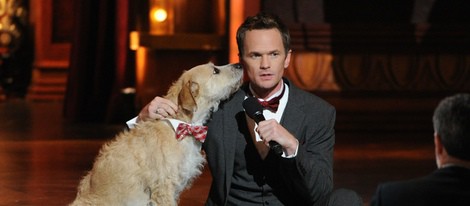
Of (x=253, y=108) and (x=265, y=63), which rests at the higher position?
(x=265, y=63)

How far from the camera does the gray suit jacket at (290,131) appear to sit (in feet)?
17.1

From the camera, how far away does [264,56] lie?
517 cm

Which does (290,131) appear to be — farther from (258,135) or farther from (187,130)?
(187,130)

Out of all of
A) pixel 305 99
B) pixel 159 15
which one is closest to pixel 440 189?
pixel 305 99

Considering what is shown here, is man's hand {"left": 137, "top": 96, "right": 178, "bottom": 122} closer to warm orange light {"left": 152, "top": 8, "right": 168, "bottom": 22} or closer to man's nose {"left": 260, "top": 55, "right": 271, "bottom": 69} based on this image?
man's nose {"left": 260, "top": 55, "right": 271, "bottom": 69}

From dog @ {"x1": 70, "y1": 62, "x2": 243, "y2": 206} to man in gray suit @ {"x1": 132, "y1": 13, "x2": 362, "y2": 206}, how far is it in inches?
2.8

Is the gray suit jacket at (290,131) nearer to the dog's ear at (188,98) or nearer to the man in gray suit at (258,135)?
the man in gray suit at (258,135)

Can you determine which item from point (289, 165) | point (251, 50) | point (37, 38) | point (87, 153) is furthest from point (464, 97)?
point (37, 38)

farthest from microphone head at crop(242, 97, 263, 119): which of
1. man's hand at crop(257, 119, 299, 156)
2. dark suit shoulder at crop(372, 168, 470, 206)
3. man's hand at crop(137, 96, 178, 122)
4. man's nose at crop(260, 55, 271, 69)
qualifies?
dark suit shoulder at crop(372, 168, 470, 206)

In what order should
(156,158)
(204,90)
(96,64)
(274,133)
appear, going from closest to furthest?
(274,133), (156,158), (204,90), (96,64)

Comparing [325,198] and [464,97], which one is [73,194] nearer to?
[325,198]

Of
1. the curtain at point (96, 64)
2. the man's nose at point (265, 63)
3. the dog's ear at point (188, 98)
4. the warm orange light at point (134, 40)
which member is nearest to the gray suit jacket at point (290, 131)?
the dog's ear at point (188, 98)

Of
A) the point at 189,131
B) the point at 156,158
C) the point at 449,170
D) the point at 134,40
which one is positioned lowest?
the point at 134,40

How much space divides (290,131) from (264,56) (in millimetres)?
395
